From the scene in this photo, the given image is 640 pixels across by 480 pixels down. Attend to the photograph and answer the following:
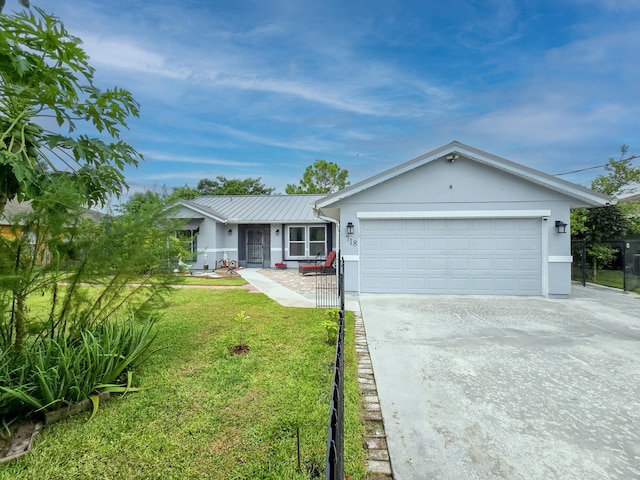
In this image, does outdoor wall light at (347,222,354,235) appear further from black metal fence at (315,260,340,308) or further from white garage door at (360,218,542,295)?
black metal fence at (315,260,340,308)

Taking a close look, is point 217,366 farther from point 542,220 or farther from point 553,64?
point 553,64

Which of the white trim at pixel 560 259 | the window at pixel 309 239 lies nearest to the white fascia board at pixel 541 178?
the white trim at pixel 560 259

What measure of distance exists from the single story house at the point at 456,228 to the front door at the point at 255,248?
30.1 feet

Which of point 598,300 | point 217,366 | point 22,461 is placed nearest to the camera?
point 22,461

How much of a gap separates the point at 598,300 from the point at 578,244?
4.56 metres

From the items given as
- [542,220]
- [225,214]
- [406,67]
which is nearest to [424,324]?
[542,220]

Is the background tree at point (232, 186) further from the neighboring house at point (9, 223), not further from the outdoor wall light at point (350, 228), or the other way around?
the neighboring house at point (9, 223)

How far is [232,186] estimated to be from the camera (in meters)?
44.1

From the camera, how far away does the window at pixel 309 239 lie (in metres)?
17.9

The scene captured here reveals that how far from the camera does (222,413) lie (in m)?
3.34

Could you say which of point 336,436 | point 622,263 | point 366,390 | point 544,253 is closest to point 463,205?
point 544,253

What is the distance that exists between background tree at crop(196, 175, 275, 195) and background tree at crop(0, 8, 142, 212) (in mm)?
41735

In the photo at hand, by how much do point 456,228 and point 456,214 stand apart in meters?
0.46

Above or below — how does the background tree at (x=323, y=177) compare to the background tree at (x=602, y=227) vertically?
above
